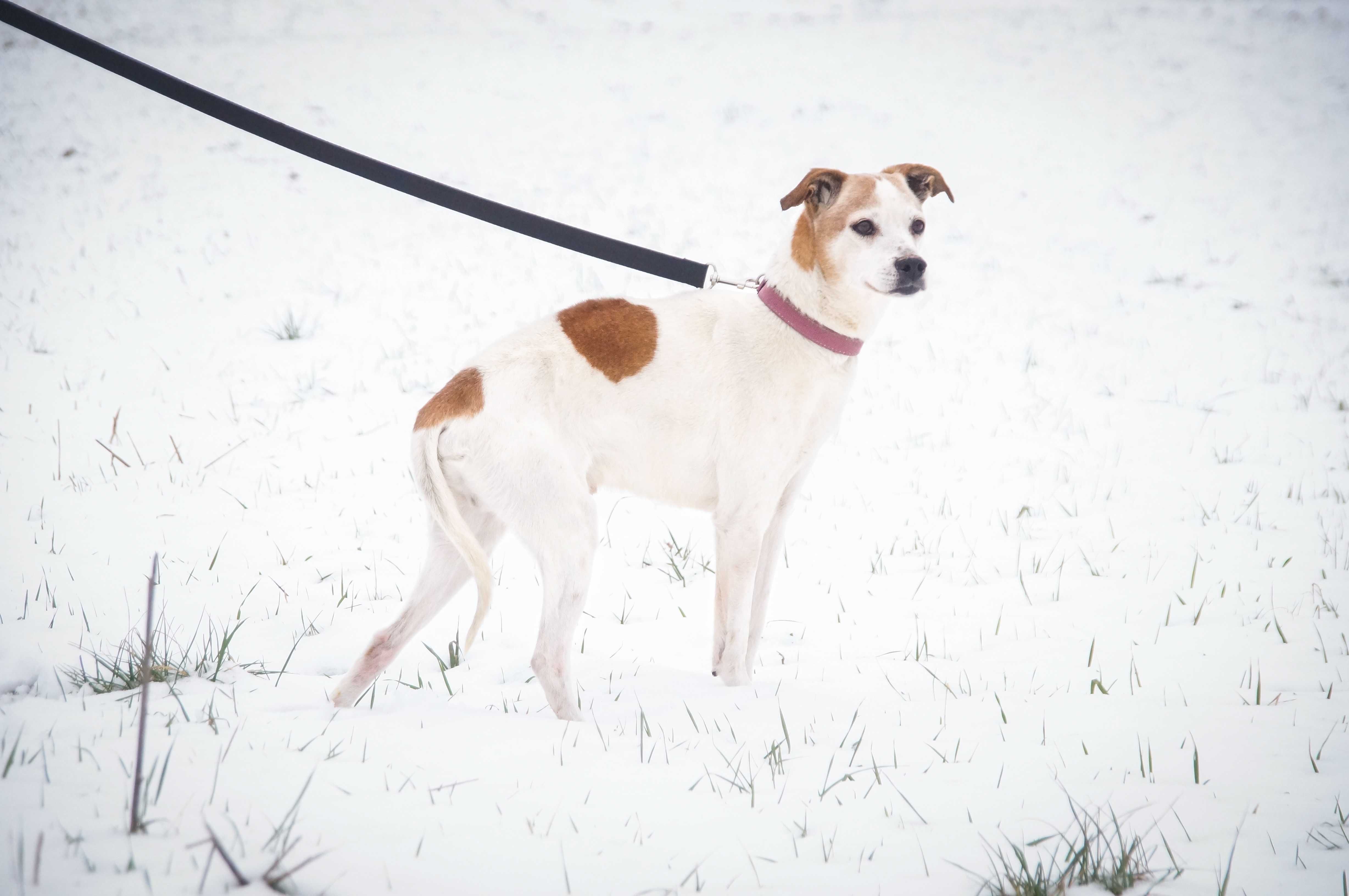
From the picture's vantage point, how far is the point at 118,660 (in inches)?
108

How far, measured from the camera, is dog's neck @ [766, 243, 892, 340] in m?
3.27

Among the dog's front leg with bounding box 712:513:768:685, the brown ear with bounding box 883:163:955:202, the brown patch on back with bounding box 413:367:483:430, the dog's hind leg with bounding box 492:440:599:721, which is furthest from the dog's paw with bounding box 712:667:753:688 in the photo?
the brown ear with bounding box 883:163:955:202

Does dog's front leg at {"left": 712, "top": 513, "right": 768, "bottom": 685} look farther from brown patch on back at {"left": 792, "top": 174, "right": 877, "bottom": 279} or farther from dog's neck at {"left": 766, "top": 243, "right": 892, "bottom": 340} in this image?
brown patch on back at {"left": 792, "top": 174, "right": 877, "bottom": 279}

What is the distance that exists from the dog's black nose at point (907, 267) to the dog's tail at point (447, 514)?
170 cm

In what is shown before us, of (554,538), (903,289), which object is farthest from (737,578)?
(903,289)

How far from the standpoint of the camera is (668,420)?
10.2 ft

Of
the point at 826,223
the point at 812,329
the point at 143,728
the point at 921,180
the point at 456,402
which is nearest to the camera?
the point at 143,728

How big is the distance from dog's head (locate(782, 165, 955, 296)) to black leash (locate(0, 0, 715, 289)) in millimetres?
539

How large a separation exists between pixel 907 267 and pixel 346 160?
1.92 meters

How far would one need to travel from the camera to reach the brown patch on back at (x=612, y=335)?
3078 mm

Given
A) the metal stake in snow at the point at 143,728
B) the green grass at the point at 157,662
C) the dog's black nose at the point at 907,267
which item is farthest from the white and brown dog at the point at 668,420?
the metal stake in snow at the point at 143,728

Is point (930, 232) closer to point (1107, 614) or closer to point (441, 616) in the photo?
point (1107, 614)

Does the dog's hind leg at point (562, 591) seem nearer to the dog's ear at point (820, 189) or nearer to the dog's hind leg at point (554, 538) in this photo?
the dog's hind leg at point (554, 538)

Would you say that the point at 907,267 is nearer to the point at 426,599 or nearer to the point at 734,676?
the point at 734,676
